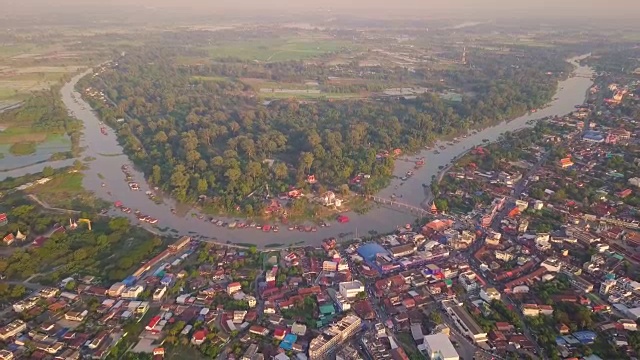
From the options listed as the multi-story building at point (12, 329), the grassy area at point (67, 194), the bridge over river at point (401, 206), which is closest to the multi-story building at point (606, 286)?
the bridge over river at point (401, 206)

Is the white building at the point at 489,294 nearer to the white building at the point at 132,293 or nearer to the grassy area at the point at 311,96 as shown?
the white building at the point at 132,293

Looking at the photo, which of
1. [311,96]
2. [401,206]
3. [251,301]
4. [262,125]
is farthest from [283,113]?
[251,301]

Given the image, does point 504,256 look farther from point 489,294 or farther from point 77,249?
point 77,249

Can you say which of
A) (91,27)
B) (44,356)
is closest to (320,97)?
(44,356)

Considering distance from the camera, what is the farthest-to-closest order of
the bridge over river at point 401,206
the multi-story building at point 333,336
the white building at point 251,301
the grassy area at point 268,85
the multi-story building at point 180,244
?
the grassy area at point 268,85 → the bridge over river at point 401,206 → the multi-story building at point 180,244 → the white building at point 251,301 → the multi-story building at point 333,336

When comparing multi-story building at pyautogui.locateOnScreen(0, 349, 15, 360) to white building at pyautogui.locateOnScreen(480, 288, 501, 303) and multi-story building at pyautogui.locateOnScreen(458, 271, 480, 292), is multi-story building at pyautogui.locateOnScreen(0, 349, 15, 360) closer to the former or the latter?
multi-story building at pyautogui.locateOnScreen(458, 271, 480, 292)

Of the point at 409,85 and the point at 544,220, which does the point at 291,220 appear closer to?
the point at 544,220
